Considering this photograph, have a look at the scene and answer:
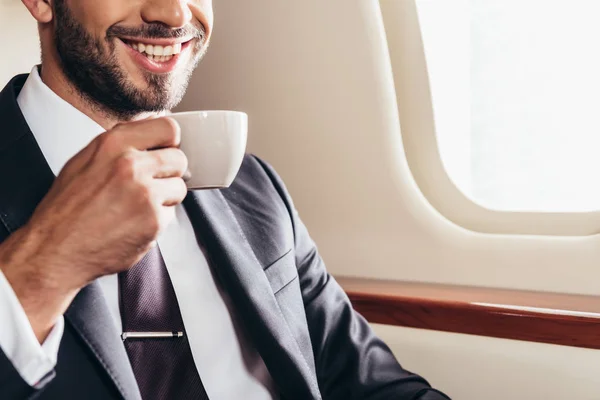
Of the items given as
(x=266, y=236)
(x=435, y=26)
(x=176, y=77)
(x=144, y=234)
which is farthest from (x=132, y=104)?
(x=435, y=26)

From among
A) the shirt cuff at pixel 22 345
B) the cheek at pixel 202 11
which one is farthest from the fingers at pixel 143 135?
the cheek at pixel 202 11

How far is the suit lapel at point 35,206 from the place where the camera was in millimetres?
762

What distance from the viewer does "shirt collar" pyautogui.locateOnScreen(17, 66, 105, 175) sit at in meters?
0.93

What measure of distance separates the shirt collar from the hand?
0.97 ft

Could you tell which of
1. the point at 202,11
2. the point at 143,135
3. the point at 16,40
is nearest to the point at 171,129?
the point at 143,135

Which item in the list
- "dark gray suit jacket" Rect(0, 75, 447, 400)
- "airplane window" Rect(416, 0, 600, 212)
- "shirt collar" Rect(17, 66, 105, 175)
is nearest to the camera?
"dark gray suit jacket" Rect(0, 75, 447, 400)

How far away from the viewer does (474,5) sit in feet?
4.97

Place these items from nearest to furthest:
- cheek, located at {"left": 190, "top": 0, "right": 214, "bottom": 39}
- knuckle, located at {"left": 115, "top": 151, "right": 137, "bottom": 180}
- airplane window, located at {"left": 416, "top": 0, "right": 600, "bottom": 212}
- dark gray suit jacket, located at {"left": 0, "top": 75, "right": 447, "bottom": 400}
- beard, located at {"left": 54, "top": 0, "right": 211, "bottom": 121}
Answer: knuckle, located at {"left": 115, "top": 151, "right": 137, "bottom": 180} < dark gray suit jacket, located at {"left": 0, "top": 75, "right": 447, "bottom": 400} < beard, located at {"left": 54, "top": 0, "right": 211, "bottom": 121} < cheek, located at {"left": 190, "top": 0, "right": 214, "bottom": 39} < airplane window, located at {"left": 416, "top": 0, "right": 600, "bottom": 212}

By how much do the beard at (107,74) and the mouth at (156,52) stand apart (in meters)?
0.01

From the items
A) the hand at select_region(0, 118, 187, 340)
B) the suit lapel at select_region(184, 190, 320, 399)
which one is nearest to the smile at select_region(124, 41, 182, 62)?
the suit lapel at select_region(184, 190, 320, 399)

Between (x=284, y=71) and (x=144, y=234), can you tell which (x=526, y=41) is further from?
(x=144, y=234)

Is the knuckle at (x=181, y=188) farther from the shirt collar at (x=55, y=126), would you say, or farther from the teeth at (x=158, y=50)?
the teeth at (x=158, y=50)

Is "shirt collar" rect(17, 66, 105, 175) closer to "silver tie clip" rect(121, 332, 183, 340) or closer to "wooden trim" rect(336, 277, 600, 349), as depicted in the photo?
"silver tie clip" rect(121, 332, 183, 340)

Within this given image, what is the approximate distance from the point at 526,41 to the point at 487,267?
49 cm
